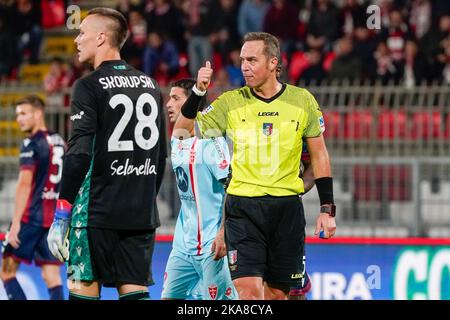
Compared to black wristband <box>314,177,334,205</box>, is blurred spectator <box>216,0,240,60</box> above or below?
above

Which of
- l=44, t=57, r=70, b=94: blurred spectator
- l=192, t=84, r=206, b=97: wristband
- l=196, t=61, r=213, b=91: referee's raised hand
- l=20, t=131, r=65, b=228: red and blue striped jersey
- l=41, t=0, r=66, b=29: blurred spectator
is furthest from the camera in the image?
l=41, t=0, r=66, b=29: blurred spectator

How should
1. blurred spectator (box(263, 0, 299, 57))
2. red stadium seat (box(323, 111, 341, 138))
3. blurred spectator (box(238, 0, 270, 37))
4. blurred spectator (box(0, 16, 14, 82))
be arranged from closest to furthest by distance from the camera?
red stadium seat (box(323, 111, 341, 138)) < blurred spectator (box(263, 0, 299, 57)) < blurred spectator (box(238, 0, 270, 37)) < blurred spectator (box(0, 16, 14, 82))

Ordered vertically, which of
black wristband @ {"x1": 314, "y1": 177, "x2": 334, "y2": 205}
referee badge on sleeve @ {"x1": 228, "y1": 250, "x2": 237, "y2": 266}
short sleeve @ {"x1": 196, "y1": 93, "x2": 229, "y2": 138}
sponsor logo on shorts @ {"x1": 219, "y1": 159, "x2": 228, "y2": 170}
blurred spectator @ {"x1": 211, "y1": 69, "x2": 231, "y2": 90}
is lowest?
referee badge on sleeve @ {"x1": 228, "y1": 250, "x2": 237, "y2": 266}

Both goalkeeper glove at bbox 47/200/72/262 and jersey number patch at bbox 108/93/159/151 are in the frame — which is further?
jersey number patch at bbox 108/93/159/151

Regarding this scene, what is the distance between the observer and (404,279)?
475 inches

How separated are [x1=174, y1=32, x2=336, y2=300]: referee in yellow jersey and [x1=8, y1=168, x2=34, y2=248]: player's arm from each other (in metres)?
3.54

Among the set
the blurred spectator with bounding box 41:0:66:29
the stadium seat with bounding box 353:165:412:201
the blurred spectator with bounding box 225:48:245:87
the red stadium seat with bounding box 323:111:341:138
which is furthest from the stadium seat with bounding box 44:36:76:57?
the stadium seat with bounding box 353:165:412:201

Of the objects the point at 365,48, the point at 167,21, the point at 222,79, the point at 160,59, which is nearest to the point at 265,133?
the point at 222,79

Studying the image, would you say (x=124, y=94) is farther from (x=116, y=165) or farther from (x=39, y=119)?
(x=39, y=119)

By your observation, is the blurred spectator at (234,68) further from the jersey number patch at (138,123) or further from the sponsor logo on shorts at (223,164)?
the jersey number patch at (138,123)

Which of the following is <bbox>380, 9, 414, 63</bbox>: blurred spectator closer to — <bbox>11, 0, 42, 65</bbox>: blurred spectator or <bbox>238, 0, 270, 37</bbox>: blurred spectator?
<bbox>238, 0, 270, 37</bbox>: blurred spectator

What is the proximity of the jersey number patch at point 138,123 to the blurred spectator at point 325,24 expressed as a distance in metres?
10.3

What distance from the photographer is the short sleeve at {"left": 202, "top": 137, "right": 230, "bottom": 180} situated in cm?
883

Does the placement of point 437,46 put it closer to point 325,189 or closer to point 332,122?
point 332,122
